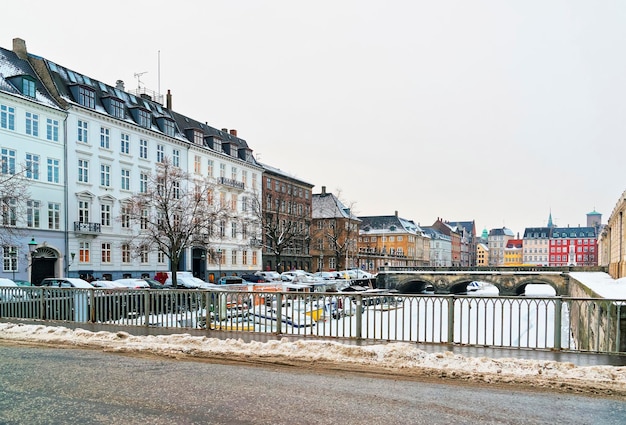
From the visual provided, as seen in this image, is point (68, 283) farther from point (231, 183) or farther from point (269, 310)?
point (231, 183)

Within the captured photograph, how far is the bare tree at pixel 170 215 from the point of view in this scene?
36938mm

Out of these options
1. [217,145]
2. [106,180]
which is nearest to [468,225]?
[217,145]

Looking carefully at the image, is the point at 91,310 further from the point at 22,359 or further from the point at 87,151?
the point at 87,151

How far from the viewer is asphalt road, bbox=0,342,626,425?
20.7 feet

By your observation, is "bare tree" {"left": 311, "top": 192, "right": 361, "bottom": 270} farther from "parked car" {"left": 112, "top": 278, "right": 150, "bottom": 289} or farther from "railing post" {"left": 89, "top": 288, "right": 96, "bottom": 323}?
"railing post" {"left": 89, "top": 288, "right": 96, "bottom": 323}

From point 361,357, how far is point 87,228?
112 ft

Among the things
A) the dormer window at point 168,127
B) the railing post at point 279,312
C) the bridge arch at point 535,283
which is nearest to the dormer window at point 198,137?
the dormer window at point 168,127

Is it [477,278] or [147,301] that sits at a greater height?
[147,301]

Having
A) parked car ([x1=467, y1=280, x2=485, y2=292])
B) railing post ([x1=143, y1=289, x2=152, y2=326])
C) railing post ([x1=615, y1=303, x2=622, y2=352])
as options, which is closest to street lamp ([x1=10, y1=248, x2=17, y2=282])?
railing post ([x1=143, y1=289, x2=152, y2=326])

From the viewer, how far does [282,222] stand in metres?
68.8

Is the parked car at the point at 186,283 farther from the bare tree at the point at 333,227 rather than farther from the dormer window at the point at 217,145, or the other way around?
the bare tree at the point at 333,227

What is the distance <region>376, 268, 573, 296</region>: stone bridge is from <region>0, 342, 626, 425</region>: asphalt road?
60990 mm

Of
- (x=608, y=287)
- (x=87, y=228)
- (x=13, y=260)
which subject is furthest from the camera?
(x=87, y=228)

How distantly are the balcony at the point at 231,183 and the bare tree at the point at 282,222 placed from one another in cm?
276
